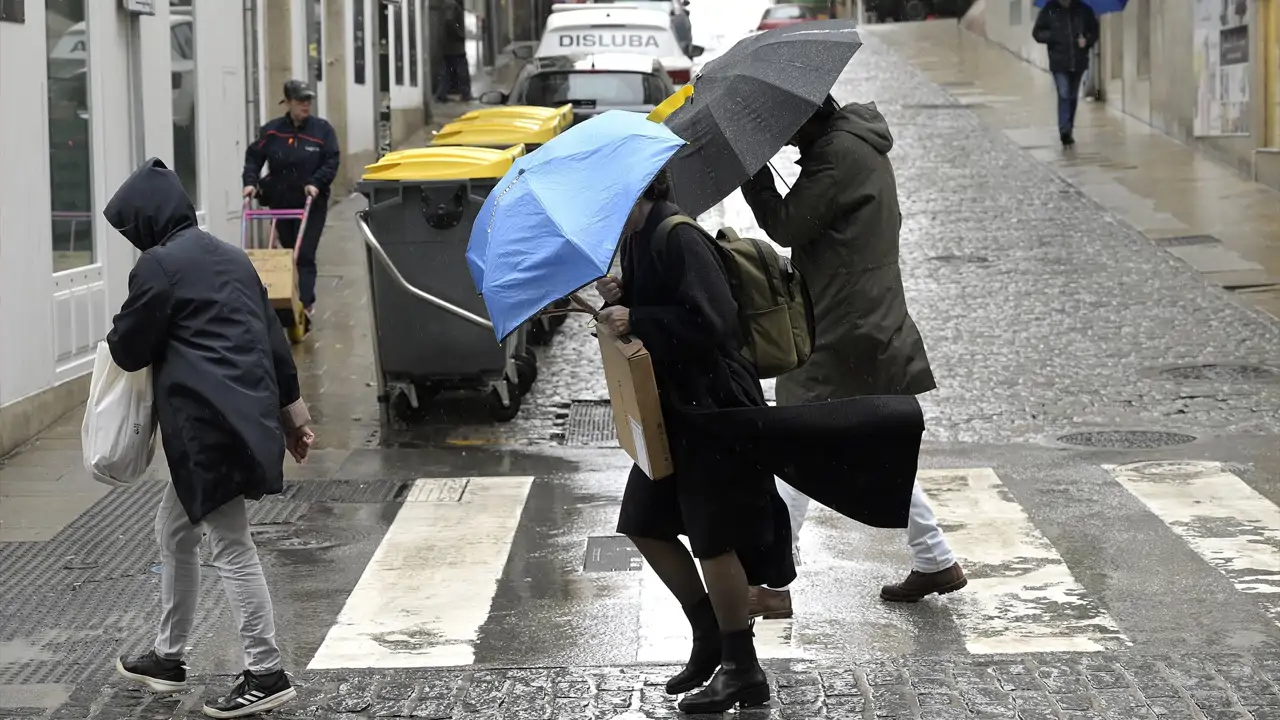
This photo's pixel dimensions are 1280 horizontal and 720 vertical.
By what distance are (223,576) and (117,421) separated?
576 millimetres

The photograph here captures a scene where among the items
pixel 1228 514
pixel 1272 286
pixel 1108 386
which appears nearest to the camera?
pixel 1228 514

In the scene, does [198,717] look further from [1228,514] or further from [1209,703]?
[1228,514]

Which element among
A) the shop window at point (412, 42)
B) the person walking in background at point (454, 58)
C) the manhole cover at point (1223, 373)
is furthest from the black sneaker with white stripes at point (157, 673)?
the person walking in background at point (454, 58)

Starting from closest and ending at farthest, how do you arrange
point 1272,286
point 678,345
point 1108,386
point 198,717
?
point 678,345 → point 198,717 → point 1108,386 → point 1272,286

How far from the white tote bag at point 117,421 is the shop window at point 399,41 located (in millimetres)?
20155

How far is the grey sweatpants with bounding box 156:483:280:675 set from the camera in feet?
18.0

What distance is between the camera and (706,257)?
5082mm

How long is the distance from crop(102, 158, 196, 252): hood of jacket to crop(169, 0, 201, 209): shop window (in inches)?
306

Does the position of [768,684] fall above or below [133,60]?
below

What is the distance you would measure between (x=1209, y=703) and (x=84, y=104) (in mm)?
8214

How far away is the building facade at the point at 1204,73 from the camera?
18562 mm

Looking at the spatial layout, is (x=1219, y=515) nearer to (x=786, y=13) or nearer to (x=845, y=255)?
(x=845, y=255)

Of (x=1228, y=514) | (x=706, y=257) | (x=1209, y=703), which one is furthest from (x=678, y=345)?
(x=1228, y=514)

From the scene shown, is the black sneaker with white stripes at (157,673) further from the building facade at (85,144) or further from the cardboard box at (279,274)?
the cardboard box at (279,274)
